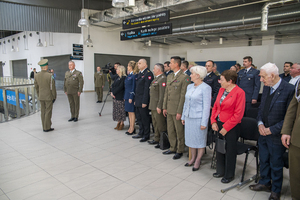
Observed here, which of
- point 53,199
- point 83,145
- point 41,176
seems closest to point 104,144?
point 83,145

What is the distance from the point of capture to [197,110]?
2801 millimetres

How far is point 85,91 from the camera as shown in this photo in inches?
535

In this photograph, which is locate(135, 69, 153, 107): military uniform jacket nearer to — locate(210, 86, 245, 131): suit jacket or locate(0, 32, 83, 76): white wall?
locate(210, 86, 245, 131): suit jacket

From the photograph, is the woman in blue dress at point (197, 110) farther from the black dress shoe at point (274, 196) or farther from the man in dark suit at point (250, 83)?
the man in dark suit at point (250, 83)

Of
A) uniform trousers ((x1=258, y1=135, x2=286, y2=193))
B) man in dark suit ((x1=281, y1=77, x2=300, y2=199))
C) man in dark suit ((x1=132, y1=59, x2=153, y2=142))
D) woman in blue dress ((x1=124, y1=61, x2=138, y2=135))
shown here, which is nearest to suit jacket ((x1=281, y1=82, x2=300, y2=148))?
man in dark suit ((x1=281, y1=77, x2=300, y2=199))

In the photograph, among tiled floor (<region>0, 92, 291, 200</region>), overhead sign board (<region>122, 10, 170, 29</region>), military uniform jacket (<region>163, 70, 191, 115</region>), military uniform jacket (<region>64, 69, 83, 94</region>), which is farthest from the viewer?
overhead sign board (<region>122, 10, 170, 29</region>)

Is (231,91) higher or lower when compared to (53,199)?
higher

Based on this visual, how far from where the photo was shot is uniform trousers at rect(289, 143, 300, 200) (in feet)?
6.11

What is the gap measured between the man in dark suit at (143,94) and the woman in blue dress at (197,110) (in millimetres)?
1236

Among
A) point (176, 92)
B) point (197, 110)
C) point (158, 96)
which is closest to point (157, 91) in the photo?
point (158, 96)

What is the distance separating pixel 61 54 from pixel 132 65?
1223 cm

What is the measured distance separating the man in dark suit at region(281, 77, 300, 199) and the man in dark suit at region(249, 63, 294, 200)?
13 centimetres

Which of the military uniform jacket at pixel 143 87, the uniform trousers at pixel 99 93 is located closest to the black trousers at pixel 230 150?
the military uniform jacket at pixel 143 87

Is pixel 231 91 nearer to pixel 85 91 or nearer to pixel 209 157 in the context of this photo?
pixel 209 157
